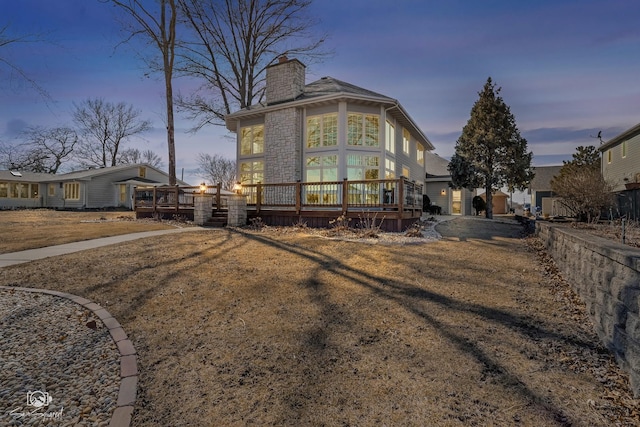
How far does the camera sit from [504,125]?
18.9m

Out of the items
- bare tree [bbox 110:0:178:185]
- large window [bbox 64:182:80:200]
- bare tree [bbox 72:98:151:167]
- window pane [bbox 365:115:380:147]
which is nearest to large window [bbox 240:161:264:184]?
bare tree [bbox 110:0:178:185]

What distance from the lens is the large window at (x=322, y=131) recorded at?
1315 centimetres

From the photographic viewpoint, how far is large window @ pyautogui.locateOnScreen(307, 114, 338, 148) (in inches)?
518

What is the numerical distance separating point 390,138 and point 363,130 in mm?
1783

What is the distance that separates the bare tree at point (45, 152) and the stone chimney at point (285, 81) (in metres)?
34.6

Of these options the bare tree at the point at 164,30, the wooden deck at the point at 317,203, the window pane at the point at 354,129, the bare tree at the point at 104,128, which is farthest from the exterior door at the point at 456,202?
the bare tree at the point at 104,128

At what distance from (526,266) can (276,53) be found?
2019cm

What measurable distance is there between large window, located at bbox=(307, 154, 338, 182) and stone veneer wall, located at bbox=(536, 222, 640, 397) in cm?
967

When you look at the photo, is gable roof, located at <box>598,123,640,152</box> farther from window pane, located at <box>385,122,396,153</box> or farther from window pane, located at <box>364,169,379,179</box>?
window pane, located at <box>364,169,379,179</box>

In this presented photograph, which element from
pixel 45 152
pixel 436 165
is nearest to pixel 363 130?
pixel 436 165

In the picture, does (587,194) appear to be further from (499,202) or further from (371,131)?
(499,202)

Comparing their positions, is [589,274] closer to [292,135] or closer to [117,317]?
[117,317]

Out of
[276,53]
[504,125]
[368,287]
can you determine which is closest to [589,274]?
[368,287]

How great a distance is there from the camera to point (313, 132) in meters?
13.6
